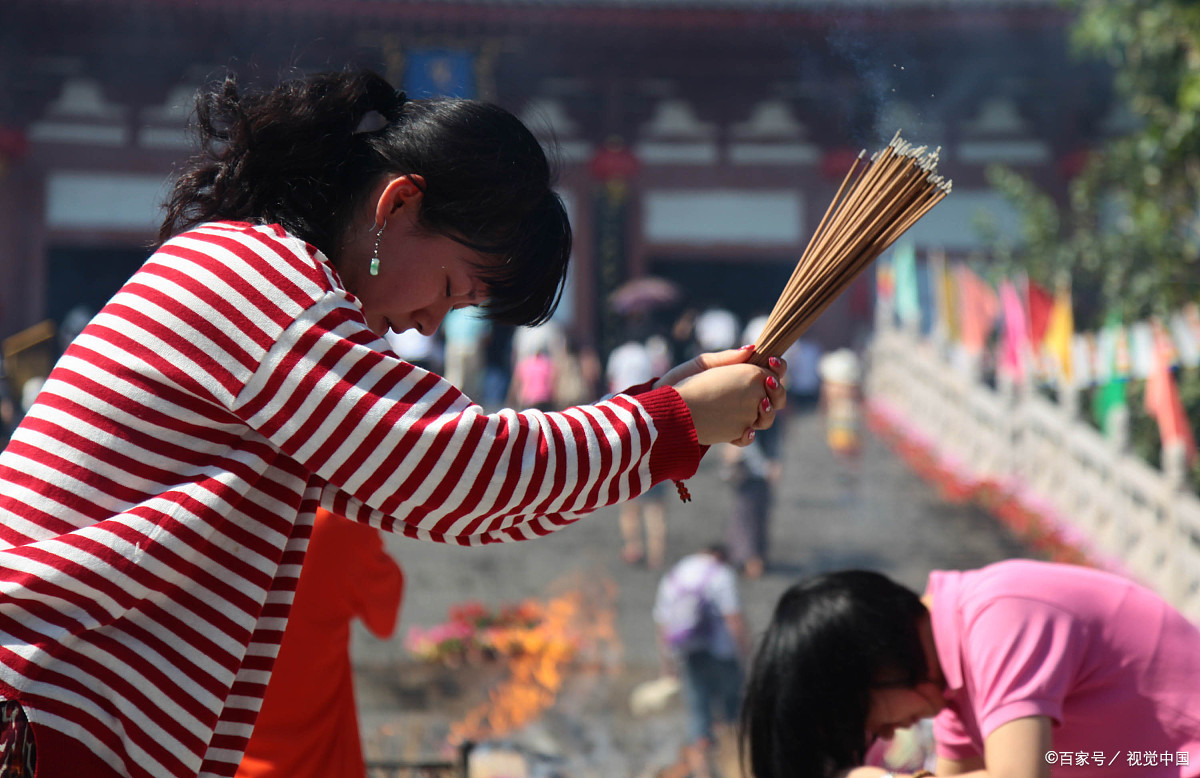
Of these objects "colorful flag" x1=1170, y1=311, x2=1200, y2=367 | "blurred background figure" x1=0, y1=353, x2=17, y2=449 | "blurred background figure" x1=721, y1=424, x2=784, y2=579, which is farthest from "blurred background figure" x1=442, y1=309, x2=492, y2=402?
"colorful flag" x1=1170, y1=311, x2=1200, y2=367

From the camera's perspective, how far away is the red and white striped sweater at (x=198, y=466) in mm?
1052

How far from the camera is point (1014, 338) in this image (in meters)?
8.72

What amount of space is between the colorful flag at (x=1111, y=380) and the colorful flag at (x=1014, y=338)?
3.10ft

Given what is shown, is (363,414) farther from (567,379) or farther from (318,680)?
(567,379)

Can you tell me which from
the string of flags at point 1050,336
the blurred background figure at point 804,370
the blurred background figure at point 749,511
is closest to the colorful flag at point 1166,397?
the string of flags at point 1050,336

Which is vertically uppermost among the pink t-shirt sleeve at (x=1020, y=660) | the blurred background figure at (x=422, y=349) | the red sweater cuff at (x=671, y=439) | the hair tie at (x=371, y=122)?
the hair tie at (x=371, y=122)

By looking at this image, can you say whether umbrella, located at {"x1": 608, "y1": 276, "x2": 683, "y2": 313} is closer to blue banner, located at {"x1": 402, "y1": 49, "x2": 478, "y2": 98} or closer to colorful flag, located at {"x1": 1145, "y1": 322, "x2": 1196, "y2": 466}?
blue banner, located at {"x1": 402, "y1": 49, "x2": 478, "y2": 98}

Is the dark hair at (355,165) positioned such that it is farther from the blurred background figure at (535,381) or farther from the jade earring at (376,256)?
the blurred background figure at (535,381)

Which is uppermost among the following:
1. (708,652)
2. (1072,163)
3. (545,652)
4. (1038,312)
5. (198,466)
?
(1072,163)

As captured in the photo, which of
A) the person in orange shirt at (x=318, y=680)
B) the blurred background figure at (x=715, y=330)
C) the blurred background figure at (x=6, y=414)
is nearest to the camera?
the person in orange shirt at (x=318, y=680)

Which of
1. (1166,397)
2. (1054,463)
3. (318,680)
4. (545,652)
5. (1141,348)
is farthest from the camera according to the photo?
(1054,463)

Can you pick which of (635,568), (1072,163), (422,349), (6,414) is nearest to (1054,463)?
(635,568)

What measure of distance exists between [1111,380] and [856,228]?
6.77 metres

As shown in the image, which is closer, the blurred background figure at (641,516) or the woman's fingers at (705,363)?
the woman's fingers at (705,363)
